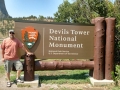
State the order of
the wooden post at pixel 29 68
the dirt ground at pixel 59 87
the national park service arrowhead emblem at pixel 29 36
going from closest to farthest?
the dirt ground at pixel 59 87
the wooden post at pixel 29 68
the national park service arrowhead emblem at pixel 29 36

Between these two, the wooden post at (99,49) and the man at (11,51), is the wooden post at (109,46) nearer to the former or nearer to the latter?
the wooden post at (99,49)

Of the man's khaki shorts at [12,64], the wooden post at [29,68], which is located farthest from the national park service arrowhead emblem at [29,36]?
the man's khaki shorts at [12,64]

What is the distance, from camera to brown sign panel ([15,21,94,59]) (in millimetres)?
6418

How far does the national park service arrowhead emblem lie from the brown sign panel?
0.13 feet

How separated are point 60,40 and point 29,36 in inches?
36.3

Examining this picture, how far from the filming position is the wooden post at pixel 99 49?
643 cm

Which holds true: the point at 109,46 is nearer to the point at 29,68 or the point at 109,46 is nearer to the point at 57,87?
the point at 57,87

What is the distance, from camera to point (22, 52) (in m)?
6.32

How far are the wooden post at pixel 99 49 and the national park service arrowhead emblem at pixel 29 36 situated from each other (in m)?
1.79

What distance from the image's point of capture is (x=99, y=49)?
6.44 metres

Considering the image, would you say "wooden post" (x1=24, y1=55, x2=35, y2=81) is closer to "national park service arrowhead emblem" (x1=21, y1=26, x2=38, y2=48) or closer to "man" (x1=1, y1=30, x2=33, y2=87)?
"man" (x1=1, y1=30, x2=33, y2=87)

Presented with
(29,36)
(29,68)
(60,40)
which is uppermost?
(29,36)

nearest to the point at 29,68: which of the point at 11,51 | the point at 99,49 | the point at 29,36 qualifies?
the point at 11,51

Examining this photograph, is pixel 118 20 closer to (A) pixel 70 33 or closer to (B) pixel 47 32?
(A) pixel 70 33
